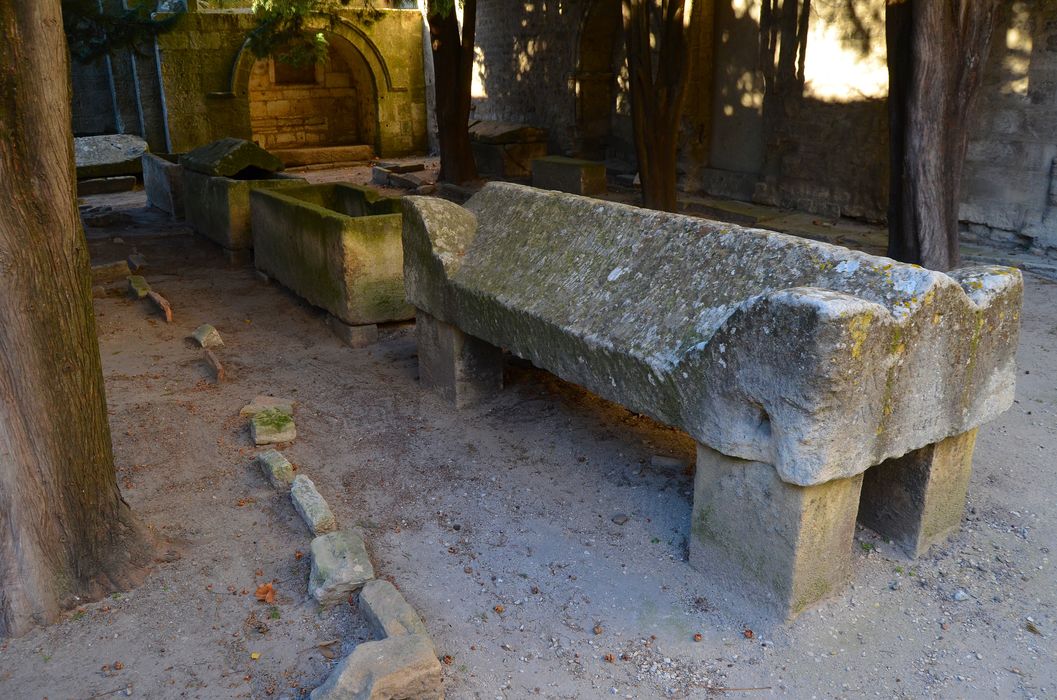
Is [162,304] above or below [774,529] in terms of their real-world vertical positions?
below

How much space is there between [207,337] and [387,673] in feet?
14.6

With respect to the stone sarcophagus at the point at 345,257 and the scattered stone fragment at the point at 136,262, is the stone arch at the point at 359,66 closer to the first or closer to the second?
the scattered stone fragment at the point at 136,262

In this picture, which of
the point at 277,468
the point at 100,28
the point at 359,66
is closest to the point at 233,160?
the point at 100,28

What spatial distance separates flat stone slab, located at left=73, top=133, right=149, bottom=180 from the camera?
14.1 metres

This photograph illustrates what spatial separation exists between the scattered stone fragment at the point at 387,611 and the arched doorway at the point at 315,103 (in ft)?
52.9

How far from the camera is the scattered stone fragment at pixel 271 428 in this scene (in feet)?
15.3

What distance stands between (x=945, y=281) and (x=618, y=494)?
5.82ft

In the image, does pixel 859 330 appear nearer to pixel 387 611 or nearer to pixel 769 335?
pixel 769 335

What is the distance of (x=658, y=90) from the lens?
8.84 m

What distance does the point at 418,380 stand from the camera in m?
5.54

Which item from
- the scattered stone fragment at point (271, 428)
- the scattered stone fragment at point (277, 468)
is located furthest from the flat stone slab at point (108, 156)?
the scattered stone fragment at point (277, 468)

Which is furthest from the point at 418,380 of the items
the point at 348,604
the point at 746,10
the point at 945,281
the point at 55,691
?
the point at 746,10

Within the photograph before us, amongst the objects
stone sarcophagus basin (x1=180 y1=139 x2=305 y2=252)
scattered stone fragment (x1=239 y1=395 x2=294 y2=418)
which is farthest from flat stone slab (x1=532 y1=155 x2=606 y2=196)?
scattered stone fragment (x1=239 y1=395 x2=294 y2=418)

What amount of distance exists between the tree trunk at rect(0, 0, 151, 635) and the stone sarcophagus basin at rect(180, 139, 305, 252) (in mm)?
5260
